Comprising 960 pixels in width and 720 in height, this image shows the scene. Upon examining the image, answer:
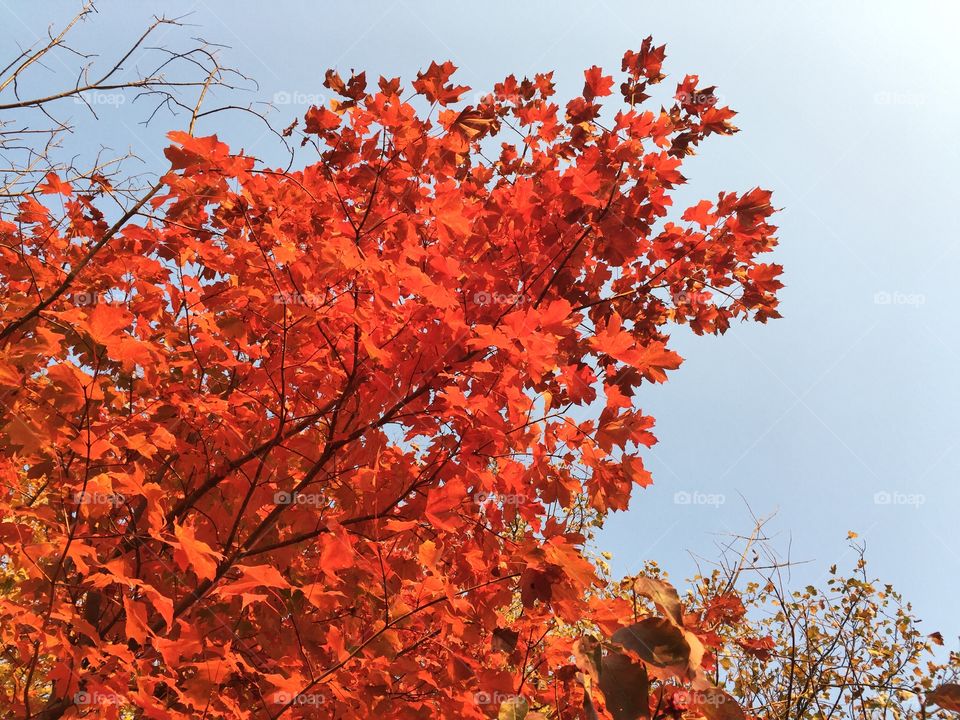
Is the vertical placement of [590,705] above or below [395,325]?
below

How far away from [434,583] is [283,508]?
68cm

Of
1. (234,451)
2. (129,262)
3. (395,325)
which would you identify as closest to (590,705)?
(395,325)

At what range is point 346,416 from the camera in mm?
2473

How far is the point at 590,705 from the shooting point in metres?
1.45

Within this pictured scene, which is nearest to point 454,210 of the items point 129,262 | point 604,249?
point 604,249

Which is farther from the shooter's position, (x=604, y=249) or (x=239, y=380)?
(x=239, y=380)

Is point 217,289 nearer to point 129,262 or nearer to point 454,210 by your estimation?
point 129,262

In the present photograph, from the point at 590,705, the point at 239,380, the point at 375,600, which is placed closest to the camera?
the point at 590,705

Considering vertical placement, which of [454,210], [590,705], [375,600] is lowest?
[590,705]

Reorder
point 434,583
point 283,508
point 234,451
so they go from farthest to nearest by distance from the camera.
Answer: point 234,451 → point 283,508 → point 434,583

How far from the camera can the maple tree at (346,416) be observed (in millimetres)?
2143

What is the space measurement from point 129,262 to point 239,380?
75cm

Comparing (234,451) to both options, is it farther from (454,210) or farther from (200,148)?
(454,210)

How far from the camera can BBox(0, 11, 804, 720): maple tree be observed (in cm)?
214
